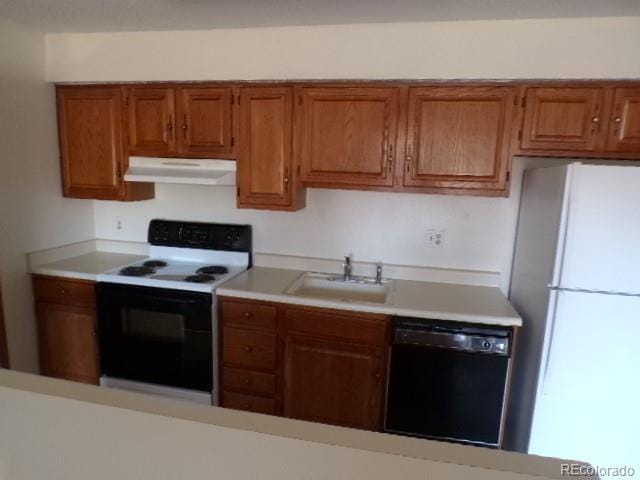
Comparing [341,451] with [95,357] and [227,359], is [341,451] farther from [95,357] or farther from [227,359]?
[95,357]

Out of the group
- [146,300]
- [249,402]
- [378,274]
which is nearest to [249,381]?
[249,402]

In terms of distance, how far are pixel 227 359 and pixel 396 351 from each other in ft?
3.30

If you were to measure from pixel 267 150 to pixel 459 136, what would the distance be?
1081 mm

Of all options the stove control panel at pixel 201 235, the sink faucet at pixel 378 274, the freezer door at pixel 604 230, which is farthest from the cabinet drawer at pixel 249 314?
the freezer door at pixel 604 230

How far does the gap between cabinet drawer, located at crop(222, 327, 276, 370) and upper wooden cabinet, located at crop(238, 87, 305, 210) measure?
759 millimetres

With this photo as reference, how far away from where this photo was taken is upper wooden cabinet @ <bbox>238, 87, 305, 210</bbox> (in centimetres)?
251

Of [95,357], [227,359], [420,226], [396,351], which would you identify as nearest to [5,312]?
[95,357]

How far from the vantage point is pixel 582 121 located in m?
2.17

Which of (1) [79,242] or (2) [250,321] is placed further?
(1) [79,242]

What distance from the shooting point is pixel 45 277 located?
2807 millimetres

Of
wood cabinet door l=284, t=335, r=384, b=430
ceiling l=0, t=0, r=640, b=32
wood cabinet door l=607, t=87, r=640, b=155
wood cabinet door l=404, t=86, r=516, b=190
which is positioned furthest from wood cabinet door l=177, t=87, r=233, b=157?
wood cabinet door l=607, t=87, r=640, b=155

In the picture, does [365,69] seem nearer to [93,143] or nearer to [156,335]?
[93,143]

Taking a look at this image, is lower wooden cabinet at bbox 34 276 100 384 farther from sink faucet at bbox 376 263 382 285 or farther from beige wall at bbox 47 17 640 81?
sink faucet at bbox 376 263 382 285

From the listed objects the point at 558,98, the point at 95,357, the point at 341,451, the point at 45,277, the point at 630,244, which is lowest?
the point at 95,357
